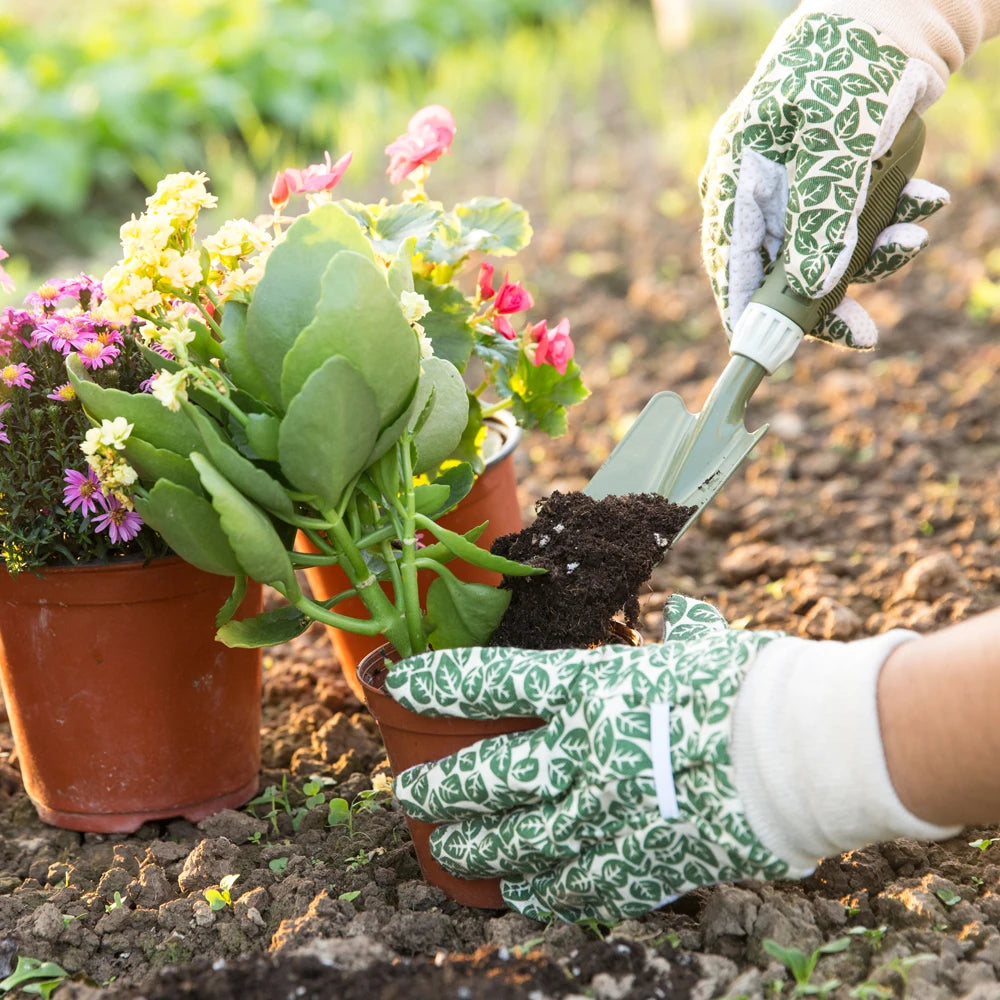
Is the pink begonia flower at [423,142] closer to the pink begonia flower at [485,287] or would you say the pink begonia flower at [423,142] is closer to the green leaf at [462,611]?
the pink begonia flower at [485,287]

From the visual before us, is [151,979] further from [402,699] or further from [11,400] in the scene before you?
[11,400]

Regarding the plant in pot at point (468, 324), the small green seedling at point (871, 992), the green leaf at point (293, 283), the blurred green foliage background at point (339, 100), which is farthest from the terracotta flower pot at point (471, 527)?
the blurred green foliage background at point (339, 100)

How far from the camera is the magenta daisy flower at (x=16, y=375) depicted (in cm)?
132

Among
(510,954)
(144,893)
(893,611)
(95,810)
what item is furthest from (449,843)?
(893,611)

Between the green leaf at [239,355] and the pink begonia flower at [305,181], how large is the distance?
0.69 ft

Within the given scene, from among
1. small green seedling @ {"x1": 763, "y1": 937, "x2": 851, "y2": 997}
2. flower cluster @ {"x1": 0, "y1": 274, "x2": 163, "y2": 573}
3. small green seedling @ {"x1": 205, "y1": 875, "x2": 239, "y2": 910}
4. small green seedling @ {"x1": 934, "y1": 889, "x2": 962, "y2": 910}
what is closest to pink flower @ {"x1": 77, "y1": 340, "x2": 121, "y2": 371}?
flower cluster @ {"x1": 0, "y1": 274, "x2": 163, "y2": 573}

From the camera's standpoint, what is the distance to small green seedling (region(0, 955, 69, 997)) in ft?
3.89

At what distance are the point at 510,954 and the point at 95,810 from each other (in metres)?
0.65

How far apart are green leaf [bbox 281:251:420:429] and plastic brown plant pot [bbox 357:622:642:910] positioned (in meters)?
0.30

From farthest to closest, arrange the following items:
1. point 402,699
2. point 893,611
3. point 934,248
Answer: point 934,248 → point 893,611 → point 402,699

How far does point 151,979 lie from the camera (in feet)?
3.76

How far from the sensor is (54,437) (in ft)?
4.38

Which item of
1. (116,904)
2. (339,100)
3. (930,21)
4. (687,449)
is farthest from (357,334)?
(339,100)

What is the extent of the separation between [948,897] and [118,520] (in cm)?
94
